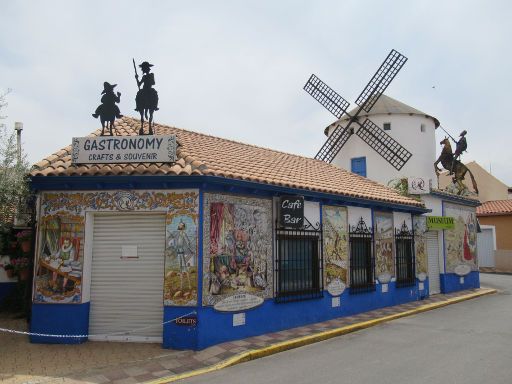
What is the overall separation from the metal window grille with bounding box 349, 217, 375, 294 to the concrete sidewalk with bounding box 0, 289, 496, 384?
9.18 ft

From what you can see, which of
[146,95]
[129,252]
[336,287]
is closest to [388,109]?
[336,287]

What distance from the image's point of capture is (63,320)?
832 centimetres

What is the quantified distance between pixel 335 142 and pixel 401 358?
54.1ft

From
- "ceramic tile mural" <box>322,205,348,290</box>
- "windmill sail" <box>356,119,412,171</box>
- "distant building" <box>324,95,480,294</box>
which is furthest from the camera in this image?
"windmill sail" <box>356,119,412,171</box>

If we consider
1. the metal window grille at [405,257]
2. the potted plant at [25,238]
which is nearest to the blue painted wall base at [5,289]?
the potted plant at [25,238]

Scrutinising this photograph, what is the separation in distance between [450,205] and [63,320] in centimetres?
1485

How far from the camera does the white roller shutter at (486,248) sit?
27.2 metres

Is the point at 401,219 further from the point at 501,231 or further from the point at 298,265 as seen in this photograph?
the point at 501,231

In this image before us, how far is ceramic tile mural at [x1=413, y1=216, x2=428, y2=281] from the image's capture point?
14930mm

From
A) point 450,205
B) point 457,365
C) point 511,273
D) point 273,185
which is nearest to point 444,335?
point 457,365

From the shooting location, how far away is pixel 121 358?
7312 millimetres

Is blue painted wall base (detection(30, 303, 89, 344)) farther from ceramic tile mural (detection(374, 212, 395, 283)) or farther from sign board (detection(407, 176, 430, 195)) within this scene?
sign board (detection(407, 176, 430, 195))

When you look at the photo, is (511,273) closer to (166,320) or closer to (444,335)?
(444,335)

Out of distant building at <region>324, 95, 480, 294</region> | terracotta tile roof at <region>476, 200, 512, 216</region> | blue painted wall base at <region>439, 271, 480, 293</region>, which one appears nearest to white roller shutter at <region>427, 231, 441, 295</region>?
distant building at <region>324, 95, 480, 294</region>
